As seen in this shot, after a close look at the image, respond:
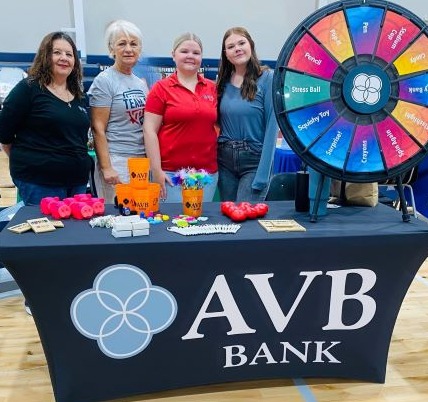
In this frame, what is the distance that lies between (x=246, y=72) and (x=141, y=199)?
76cm

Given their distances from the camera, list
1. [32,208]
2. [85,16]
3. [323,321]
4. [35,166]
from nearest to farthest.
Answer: [323,321] < [32,208] < [35,166] < [85,16]

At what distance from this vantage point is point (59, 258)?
1191 millimetres

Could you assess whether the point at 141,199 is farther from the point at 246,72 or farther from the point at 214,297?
the point at 246,72

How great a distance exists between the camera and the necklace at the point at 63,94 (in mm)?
1818

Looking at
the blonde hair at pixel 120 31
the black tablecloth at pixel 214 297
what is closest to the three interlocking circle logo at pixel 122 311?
the black tablecloth at pixel 214 297

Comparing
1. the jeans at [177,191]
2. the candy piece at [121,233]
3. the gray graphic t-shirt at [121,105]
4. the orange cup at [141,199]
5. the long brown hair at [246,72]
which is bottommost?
the jeans at [177,191]

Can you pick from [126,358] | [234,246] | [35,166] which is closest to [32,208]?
[35,166]

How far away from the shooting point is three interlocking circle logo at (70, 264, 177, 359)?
1.26 m

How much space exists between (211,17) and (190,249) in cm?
→ 623

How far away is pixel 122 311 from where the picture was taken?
130 cm

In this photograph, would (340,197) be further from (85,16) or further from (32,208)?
(85,16)

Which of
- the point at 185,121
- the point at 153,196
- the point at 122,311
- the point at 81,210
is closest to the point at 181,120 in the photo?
the point at 185,121

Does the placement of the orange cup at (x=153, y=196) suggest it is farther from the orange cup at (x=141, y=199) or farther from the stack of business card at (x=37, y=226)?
the stack of business card at (x=37, y=226)

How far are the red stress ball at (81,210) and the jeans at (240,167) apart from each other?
0.67 m
